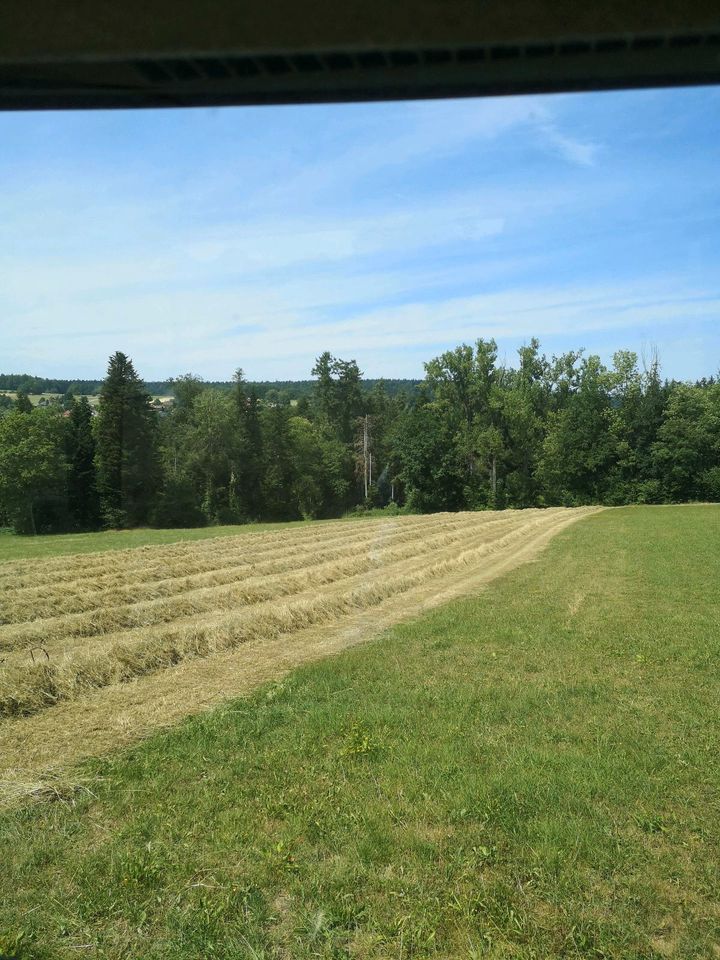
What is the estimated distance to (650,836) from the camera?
438 centimetres

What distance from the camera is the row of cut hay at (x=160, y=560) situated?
52.9 ft

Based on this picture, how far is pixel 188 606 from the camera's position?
41.3 ft

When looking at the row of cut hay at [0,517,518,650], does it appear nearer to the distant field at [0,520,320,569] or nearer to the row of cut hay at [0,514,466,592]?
the row of cut hay at [0,514,466,592]

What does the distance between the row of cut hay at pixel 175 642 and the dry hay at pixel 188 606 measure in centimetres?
2

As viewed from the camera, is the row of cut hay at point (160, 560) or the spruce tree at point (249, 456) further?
the spruce tree at point (249, 456)

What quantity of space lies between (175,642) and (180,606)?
9.54 feet

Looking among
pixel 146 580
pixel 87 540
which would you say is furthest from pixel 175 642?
pixel 87 540

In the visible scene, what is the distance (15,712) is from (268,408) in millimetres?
23371

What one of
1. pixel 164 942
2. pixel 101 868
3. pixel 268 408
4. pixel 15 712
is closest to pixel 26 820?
pixel 101 868

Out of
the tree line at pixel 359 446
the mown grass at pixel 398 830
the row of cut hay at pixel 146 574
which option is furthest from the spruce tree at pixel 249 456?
the mown grass at pixel 398 830

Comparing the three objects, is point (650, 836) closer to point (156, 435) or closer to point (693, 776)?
point (693, 776)

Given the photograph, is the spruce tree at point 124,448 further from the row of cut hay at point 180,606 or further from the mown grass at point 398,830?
Result: the mown grass at point 398,830

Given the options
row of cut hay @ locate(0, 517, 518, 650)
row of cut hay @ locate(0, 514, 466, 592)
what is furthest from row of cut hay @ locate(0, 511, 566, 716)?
→ row of cut hay @ locate(0, 514, 466, 592)

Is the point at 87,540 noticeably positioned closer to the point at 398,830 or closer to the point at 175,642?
the point at 175,642
